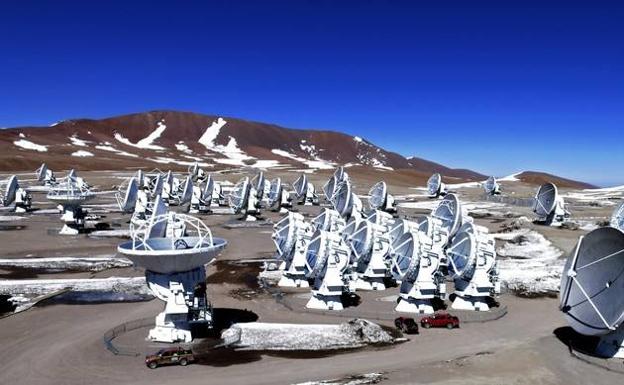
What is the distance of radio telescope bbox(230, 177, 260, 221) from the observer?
343 feet

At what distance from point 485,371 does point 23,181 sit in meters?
174

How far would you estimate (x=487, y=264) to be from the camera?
47875 millimetres

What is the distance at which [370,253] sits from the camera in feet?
187

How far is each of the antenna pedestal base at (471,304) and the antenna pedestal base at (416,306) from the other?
104 inches

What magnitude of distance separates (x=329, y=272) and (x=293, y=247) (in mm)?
10763

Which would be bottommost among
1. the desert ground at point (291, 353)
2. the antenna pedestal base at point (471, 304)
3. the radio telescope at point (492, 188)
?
the desert ground at point (291, 353)

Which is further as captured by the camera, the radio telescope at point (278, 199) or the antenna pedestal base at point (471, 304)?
the radio telescope at point (278, 199)

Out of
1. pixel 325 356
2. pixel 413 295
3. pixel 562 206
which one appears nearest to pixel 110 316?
pixel 325 356

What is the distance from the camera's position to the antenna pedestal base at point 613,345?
33688 mm

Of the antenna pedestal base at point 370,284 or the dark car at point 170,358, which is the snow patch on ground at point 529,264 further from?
the dark car at point 170,358

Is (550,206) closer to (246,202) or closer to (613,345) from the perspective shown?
(246,202)

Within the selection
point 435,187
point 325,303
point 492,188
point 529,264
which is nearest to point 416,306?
point 325,303

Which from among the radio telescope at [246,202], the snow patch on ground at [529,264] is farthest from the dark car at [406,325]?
the radio telescope at [246,202]

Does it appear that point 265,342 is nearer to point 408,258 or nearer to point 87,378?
point 87,378
